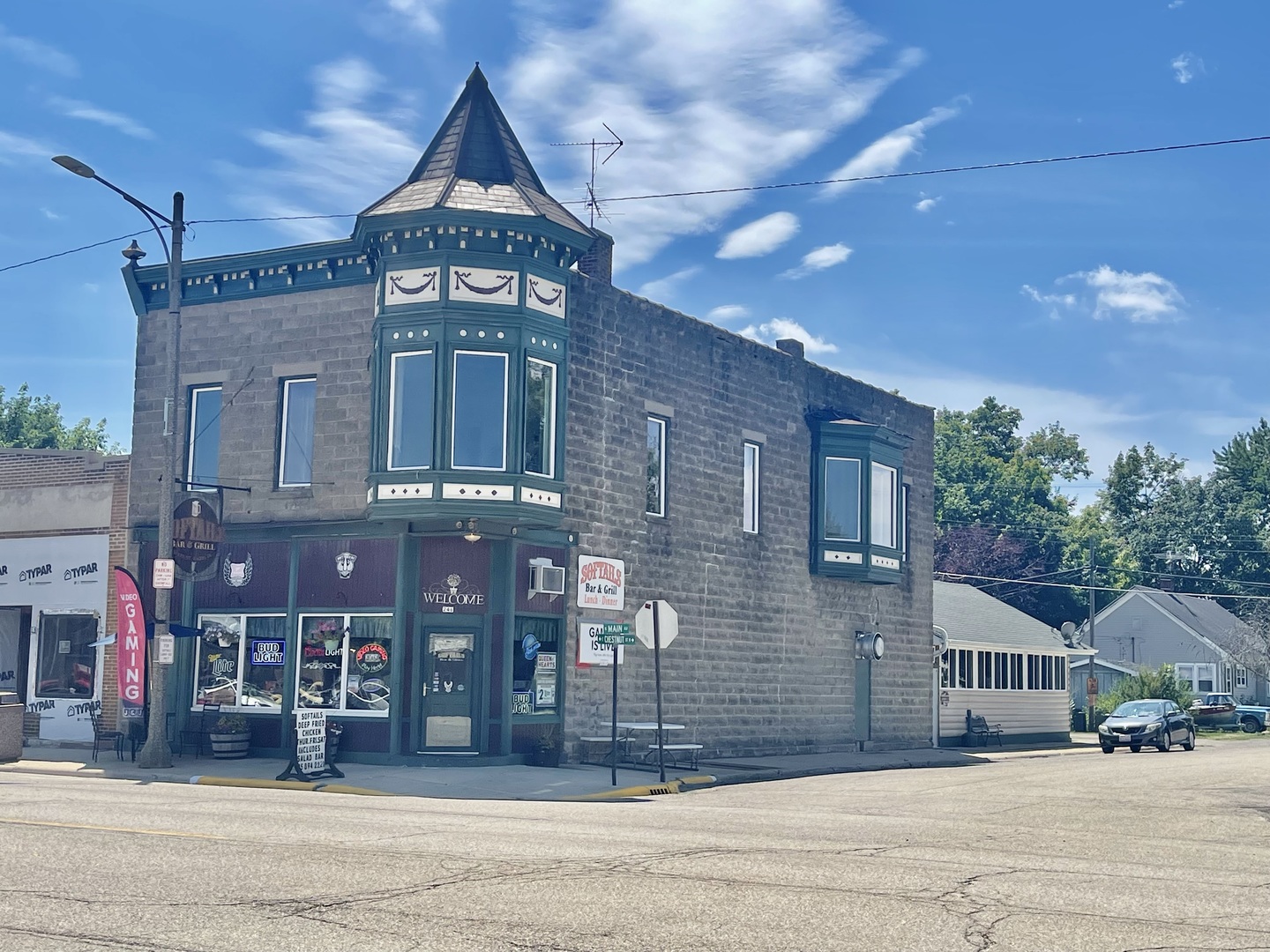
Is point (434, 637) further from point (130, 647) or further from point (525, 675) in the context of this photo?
point (130, 647)

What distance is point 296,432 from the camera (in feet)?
88.3

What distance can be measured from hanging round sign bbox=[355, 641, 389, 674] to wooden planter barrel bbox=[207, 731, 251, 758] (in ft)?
8.26

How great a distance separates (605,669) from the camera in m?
27.2

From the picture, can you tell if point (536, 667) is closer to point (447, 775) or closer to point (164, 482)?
point (447, 775)

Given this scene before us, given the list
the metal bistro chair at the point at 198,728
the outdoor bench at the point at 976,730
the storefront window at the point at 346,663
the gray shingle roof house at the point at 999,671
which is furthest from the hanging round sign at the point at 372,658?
the outdoor bench at the point at 976,730

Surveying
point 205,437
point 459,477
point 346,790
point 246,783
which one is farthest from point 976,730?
point 246,783

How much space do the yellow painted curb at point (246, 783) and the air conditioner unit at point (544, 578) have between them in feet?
19.0

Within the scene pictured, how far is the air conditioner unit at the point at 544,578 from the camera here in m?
25.7

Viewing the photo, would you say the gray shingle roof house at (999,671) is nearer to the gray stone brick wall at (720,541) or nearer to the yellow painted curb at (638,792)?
the gray stone brick wall at (720,541)

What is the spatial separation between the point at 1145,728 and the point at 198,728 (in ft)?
86.5

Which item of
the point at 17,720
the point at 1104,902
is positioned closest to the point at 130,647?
the point at 17,720

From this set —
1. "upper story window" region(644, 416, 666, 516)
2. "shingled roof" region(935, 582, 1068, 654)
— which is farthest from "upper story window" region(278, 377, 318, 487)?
"shingled roof" region(935, 582, 1068, 654)

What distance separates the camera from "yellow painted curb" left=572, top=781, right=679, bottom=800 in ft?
70.3

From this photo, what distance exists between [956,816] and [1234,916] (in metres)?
7.80
